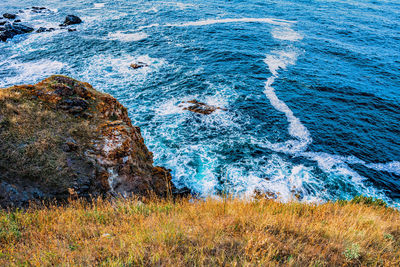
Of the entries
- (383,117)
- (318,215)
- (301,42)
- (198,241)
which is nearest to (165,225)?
(198,241)

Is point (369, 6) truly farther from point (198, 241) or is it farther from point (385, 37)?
point (198, 241)

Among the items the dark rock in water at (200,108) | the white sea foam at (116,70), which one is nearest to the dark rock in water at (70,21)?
the white sea foam at (116,70)

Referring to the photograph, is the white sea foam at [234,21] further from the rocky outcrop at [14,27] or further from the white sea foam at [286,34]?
the rocky outcrop at [14,27]

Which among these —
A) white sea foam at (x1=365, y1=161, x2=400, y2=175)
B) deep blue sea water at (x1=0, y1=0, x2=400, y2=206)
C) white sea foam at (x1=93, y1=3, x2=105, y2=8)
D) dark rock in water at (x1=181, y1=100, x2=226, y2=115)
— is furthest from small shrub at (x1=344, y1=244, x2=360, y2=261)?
white sea foam at (x1=93, y1=3, x2=105, y2=8)

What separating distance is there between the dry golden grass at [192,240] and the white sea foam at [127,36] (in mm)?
37214

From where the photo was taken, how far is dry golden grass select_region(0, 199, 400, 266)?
4.60 meters

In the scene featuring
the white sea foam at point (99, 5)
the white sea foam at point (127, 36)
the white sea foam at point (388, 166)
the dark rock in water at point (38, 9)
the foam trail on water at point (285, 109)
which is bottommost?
the white sea foam at point (388, 166)

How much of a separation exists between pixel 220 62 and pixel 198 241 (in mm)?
29096

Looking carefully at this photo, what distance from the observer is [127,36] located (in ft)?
129

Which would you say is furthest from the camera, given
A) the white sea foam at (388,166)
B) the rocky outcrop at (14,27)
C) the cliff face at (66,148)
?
the rocky outcrop at (14,27)

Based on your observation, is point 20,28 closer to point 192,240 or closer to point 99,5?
point 99,5

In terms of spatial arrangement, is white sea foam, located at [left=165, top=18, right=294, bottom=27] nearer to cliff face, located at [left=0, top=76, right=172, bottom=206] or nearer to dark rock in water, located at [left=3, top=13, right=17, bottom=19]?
dark rock in water, located at [left=3, top=13, right=17, bottom=19]

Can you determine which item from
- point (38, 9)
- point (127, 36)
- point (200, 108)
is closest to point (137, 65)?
point (200, 108)

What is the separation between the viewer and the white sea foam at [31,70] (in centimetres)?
2483
